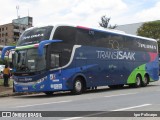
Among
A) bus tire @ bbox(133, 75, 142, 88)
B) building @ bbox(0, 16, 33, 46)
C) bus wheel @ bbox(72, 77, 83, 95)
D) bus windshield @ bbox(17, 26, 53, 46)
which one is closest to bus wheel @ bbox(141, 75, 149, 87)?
Result: bus tire @ bbox(133, 75, 142, 88)

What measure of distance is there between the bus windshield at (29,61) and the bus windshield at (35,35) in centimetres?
58

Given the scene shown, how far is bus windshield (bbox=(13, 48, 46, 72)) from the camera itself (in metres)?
19.0

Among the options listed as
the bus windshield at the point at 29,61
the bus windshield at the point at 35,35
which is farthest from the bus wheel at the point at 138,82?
the bus windshield at the point at 29,61

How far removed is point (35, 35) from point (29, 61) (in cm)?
150

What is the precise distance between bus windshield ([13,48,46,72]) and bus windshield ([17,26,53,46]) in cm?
58

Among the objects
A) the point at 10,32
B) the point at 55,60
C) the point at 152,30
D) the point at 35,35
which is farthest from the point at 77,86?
the point at 10,32

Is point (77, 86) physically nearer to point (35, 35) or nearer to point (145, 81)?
point (35, 35)

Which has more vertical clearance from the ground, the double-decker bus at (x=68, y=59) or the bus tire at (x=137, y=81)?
the double-decker bus at (x=68, y=59)

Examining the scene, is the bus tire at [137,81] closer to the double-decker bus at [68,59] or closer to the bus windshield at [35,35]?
the double-decker bus at [68,59]

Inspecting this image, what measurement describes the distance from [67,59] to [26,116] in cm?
929

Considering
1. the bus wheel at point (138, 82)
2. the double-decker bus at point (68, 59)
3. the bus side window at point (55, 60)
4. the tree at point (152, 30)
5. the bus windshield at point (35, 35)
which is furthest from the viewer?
the tree at point (152, 30)

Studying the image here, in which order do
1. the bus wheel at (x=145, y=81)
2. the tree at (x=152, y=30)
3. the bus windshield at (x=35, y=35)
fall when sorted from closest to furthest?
the bus windshield at (x=35, y=35) < the bus wheel at (x=145, y=81) < the tree at (x=152, y=30)

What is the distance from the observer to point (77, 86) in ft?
68.0

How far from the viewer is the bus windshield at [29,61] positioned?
19.0m
